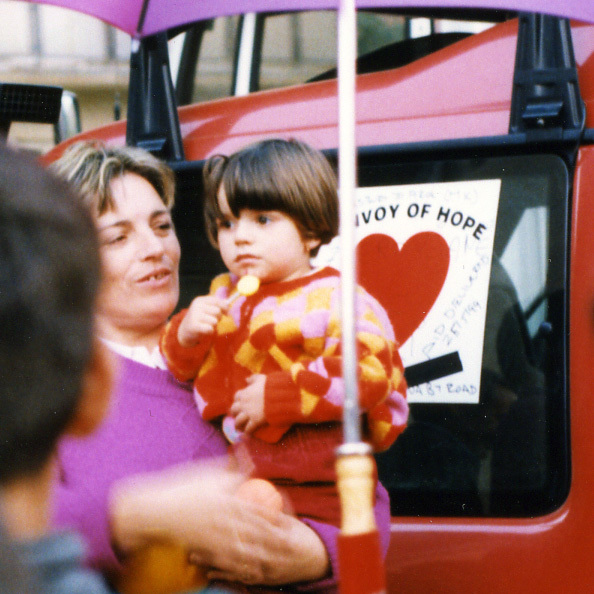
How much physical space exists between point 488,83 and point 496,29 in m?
0.15

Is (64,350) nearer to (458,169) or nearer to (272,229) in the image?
(272,229)

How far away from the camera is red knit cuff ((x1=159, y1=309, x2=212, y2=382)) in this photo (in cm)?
159

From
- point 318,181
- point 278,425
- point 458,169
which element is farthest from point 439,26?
point 278,425

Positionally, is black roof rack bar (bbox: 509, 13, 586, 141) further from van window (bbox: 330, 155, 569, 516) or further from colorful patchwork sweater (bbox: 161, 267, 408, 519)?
colorful patchwork sweater (bbox: 161, 267, 408, 519)

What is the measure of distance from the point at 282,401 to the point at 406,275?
47cm

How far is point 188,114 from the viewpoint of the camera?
84.7 inches

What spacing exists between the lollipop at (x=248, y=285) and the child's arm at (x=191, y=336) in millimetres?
58

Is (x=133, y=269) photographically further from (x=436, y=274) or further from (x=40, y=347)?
(x=40, y=347)

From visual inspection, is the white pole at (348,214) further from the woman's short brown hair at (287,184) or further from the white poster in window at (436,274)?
the white poster in window at (436,274)

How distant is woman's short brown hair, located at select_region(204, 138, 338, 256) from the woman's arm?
1.62 ft

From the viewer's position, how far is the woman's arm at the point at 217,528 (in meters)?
1.02

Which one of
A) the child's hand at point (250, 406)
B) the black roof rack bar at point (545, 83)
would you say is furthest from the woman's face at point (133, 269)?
the black roof rack bar at point (545, 83)

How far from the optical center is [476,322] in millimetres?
1724

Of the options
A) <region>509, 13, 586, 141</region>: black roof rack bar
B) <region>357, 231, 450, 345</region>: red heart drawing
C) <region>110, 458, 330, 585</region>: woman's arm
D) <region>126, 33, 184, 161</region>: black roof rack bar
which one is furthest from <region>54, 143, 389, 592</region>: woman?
<region>509, 13, 586, 141</region>: black roof rack bar
